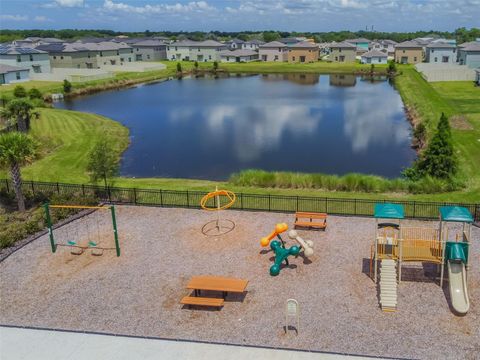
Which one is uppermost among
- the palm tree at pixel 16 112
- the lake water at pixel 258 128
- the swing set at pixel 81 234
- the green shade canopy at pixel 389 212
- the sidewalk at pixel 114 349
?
the palm tree at pixel 16 112

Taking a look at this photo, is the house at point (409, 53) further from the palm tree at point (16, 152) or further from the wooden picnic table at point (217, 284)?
the wooden picnic table at point (217, 284)

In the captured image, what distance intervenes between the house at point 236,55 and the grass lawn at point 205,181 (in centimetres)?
6385

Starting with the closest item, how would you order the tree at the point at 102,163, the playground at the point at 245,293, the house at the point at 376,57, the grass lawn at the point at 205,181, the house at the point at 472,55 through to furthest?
1. the playground at the point at 245,293
2. the tree at the point at 102,163
3. the grass lawn at the point at 205,181
4. the house at the point at 472,55
5. the house at the point at 376,57

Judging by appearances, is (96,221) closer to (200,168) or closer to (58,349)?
(58,349)

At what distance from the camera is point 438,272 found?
65.6 feet

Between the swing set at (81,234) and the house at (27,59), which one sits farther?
the house at (27,59)

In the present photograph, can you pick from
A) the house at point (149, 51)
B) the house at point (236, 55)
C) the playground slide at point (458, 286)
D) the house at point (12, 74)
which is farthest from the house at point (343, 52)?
the playground slide at point (458, 286)

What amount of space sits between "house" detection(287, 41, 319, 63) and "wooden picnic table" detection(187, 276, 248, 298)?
123 meters

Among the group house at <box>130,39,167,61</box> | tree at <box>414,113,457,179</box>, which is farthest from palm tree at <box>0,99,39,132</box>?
house at <box>130,39,167,61</box>

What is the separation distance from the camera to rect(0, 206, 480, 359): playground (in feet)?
52.7

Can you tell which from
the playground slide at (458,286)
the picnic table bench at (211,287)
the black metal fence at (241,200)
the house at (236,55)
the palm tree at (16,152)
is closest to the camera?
the playground slide at (458,286)

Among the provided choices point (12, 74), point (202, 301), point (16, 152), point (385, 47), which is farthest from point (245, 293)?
point (385, 47)

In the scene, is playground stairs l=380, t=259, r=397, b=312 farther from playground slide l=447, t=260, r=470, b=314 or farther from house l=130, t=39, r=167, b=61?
house l=130, t=39, r=167, b=61

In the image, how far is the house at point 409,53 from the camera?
413ft
